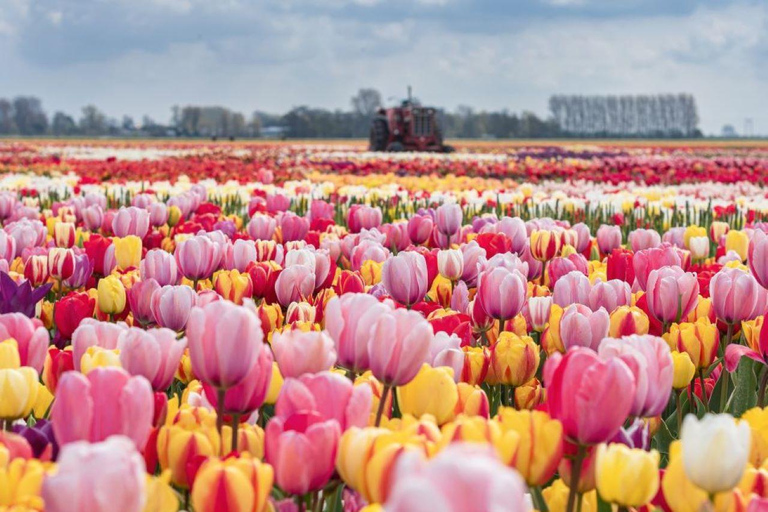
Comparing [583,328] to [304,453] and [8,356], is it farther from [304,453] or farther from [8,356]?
[8,356]

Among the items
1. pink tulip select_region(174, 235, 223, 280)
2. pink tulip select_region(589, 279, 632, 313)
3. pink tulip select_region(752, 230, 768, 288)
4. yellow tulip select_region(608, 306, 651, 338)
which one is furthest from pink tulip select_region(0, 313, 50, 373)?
pink tulip select_region(752, 230, 768, 288)

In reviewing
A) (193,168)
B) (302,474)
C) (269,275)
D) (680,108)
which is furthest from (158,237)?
(680,108)

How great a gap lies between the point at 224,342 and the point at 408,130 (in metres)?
33.0

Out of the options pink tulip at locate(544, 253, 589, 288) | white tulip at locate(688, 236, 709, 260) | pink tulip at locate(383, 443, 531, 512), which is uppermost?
pink tulip at locate(383, 443, 531, 512)

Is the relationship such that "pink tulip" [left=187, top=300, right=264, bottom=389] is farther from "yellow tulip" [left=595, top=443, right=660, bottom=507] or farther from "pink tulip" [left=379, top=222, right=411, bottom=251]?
"pink tulip" [left=379, top=222, right=411, bottom=251]

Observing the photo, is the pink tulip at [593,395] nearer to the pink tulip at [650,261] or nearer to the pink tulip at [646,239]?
the pink tulip at [650,261]

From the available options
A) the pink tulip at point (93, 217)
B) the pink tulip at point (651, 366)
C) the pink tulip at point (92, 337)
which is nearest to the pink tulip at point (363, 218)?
the pink tulip at point (93, 217)

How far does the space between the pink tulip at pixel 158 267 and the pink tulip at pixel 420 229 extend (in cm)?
149

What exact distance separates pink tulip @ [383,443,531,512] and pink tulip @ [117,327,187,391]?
31.2 inches

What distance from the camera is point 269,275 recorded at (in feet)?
8.14

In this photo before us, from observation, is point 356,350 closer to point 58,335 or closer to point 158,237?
point 58,335

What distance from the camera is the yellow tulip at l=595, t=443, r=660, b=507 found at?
102cm

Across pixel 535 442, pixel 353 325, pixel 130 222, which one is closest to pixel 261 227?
pixel 130 222

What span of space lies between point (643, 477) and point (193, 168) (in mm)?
12679
